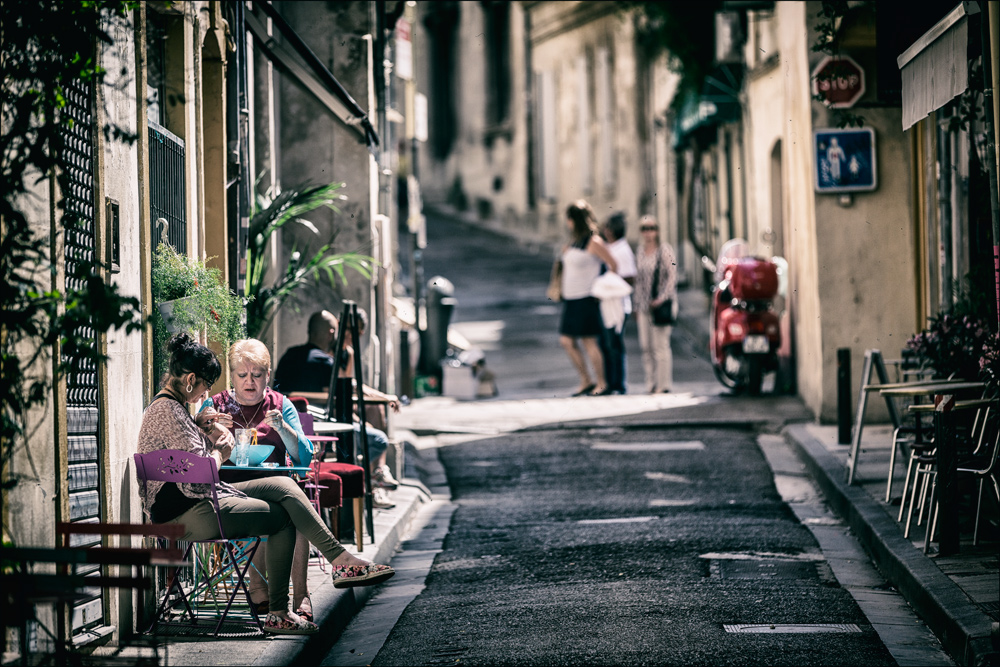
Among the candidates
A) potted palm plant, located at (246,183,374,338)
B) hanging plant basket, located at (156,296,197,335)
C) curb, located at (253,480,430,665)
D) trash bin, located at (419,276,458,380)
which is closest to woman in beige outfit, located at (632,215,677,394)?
trash bin, located at (419,276,458,380)

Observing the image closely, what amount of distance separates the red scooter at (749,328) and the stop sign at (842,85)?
2708mm

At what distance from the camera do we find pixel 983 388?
8.88 metres

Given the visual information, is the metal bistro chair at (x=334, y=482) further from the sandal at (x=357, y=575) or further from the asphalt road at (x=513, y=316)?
the asphalt road at (x=513, y=316)

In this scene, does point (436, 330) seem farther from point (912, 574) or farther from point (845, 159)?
point (912, 574)

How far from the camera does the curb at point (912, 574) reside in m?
6.40

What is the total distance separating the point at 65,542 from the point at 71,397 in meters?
0.79

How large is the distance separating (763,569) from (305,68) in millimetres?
4577

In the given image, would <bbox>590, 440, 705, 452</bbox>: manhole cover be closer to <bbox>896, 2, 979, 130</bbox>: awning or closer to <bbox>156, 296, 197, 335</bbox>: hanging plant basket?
<bbox>896, 2, 979, 130</bbox>: awning

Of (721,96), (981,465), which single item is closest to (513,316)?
(721,96)

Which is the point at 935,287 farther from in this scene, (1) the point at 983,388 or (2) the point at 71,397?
(2) the point at 71,397

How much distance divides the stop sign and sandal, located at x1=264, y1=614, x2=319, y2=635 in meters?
8.35

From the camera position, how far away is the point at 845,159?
568 inches

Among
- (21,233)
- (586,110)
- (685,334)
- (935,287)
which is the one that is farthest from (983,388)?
(586,110)

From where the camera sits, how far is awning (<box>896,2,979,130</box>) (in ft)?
25.0
